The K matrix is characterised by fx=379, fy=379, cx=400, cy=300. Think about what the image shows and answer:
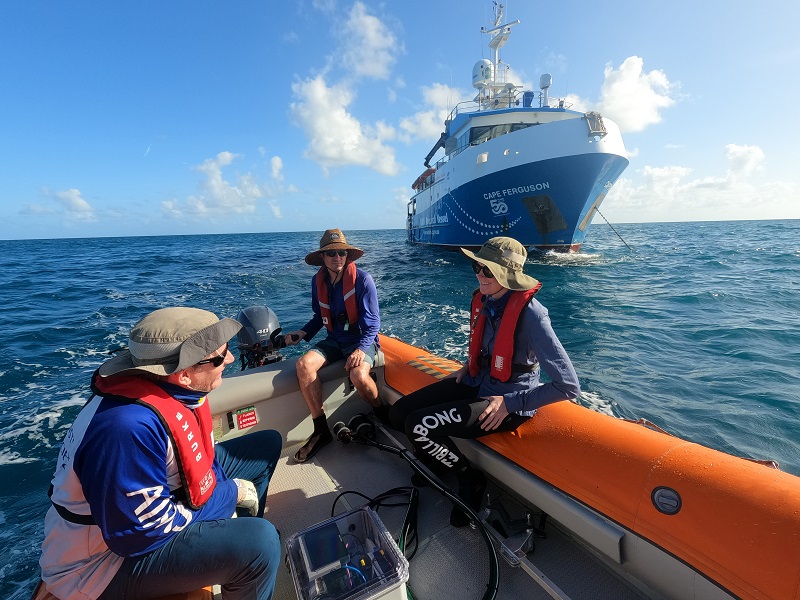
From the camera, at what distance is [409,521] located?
2.36 m

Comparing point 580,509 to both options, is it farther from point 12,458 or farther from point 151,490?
point 12,458

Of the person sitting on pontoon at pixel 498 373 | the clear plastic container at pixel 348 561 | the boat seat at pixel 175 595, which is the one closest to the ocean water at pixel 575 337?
the boat seat at pixel 175 595

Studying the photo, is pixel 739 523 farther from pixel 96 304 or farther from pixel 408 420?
pixel 96 304

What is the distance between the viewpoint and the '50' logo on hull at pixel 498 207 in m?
17.5

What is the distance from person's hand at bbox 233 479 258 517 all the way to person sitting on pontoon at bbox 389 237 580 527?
951mm

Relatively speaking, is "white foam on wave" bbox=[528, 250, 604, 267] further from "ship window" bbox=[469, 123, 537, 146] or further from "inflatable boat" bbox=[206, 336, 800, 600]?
"inflatable boat" bbox=[206, 336, 800, 600]

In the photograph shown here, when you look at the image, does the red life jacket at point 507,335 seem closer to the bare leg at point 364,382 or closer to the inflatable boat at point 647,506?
the inflatable boat at point 647,506

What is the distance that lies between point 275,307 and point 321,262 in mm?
8039

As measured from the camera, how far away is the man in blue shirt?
3141mm

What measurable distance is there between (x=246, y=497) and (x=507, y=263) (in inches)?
74.1

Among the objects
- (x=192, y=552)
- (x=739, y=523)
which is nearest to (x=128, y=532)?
(x=192, y=552)

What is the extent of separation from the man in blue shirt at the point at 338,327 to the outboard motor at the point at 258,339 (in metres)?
0.32

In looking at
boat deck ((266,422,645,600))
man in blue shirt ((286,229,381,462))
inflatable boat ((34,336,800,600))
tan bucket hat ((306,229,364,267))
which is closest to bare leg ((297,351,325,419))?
man in blue shirt ((286,229,381,462))

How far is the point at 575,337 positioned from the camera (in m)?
7.80
